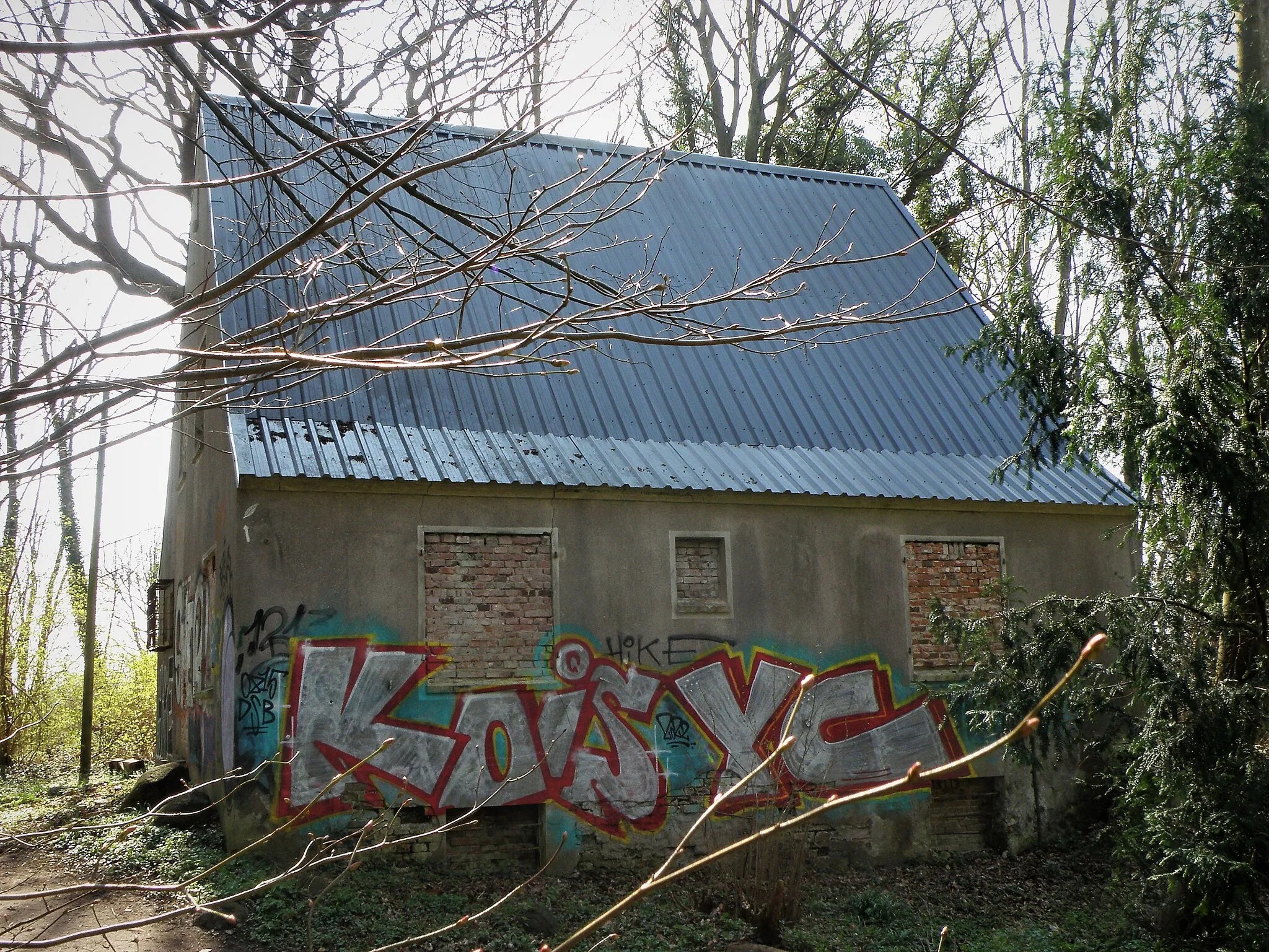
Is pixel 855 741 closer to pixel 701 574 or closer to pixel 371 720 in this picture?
pixel 701 574

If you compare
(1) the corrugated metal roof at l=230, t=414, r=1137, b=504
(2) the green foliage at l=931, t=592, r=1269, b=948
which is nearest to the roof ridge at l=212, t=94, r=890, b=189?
(1) the corrugated metal roof at l=230, t=414, r=1137, b=504

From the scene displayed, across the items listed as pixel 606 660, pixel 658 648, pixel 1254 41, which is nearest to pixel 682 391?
pixel 658 648

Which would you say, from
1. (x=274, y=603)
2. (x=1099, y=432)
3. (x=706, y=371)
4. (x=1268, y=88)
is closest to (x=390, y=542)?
(x=274, y=603)

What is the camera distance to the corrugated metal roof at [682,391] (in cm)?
1112

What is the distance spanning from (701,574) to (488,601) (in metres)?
2.27

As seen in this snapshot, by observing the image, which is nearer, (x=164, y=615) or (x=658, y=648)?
(x=658, y=648)

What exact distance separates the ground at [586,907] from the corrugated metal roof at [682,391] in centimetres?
356

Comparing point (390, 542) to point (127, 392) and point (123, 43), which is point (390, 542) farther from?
point (123, 43)

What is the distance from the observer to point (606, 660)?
11.2m

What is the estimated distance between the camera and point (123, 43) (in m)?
2.23

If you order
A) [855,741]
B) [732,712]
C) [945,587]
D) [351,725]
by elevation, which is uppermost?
[945,587]

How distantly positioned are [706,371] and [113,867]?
7.98 meters

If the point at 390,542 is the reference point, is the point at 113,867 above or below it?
below

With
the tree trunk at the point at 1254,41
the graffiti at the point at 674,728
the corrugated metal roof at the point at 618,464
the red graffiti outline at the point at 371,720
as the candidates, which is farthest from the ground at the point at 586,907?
the tree trunk at the point at 1254,41
